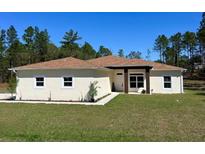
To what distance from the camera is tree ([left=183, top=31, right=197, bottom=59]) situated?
58594 mm

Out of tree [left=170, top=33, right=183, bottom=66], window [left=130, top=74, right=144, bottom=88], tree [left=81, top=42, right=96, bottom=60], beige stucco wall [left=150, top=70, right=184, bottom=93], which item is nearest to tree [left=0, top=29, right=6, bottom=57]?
tree [left=81, top=42, right=96, bottom=60]

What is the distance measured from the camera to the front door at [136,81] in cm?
2706

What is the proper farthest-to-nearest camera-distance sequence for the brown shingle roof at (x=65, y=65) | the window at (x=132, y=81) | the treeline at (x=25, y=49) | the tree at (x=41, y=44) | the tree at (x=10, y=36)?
the tree at (x=10, y=36) → the tree at (x=41, y=44) → the treeline at (x=25, y=49) → the window at (x=132, y=81) → the brown shingle roof at (x=65, y=65)

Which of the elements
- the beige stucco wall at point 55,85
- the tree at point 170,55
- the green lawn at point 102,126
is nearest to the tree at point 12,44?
the beige stucco wall at point 55,85

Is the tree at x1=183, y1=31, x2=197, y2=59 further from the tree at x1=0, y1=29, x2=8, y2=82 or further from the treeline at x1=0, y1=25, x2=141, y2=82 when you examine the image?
the tree at x1=0, y1=29, x2=8, y2=82

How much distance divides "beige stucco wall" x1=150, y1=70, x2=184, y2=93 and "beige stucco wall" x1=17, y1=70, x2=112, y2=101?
350 inches

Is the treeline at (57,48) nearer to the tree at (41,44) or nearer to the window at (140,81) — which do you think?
the tree at (41,44)

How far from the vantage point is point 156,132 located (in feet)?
28.5

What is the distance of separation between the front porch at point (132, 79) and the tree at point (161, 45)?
42.3 m

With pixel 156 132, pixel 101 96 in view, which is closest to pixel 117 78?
pixel 101 96

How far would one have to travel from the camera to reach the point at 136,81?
89.4ft
